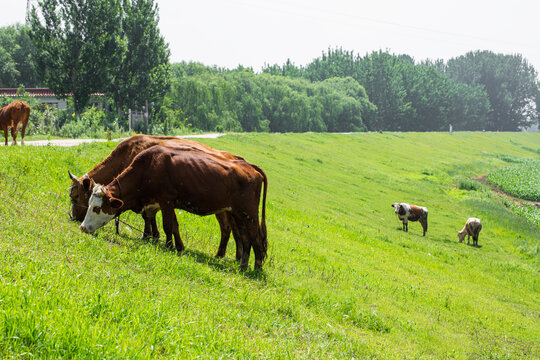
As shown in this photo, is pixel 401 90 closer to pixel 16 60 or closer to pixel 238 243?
pixel 16 60

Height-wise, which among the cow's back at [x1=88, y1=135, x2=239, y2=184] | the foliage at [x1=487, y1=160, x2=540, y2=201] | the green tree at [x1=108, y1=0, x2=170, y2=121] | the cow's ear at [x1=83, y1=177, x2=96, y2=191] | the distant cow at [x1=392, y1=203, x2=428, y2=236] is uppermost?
the green tree at [x1=108, y1=0, x2=170, y2=121]

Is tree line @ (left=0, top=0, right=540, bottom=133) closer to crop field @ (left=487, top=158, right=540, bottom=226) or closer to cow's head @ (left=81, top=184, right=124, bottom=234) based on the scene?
crop field @ (left=487, top=158, right=540, bottom=226)

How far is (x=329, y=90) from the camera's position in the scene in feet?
329

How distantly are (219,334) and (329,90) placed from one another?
9734cm

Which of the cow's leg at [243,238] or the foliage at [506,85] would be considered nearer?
the cow's leg at [243,238]

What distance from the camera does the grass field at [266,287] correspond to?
202 inches

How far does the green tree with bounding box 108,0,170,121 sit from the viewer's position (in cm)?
4988

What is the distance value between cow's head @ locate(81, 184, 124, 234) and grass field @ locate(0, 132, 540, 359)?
Answer: 11.5 inches

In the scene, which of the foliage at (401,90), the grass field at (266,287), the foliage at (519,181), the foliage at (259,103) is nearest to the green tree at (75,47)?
the foliage at (259,103)

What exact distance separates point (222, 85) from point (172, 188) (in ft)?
196

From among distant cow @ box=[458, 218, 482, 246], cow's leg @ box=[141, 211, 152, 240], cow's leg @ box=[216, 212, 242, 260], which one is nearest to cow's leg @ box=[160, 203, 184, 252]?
cow's leg @ box=[141, 211, 152, 240]

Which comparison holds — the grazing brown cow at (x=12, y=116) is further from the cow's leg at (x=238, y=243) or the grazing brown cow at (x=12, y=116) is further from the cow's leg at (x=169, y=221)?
the cow's leg at (x=238, y=243)

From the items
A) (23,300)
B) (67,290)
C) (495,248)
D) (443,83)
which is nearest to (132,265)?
(67,290)

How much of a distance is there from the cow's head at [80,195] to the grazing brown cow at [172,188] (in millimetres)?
730
